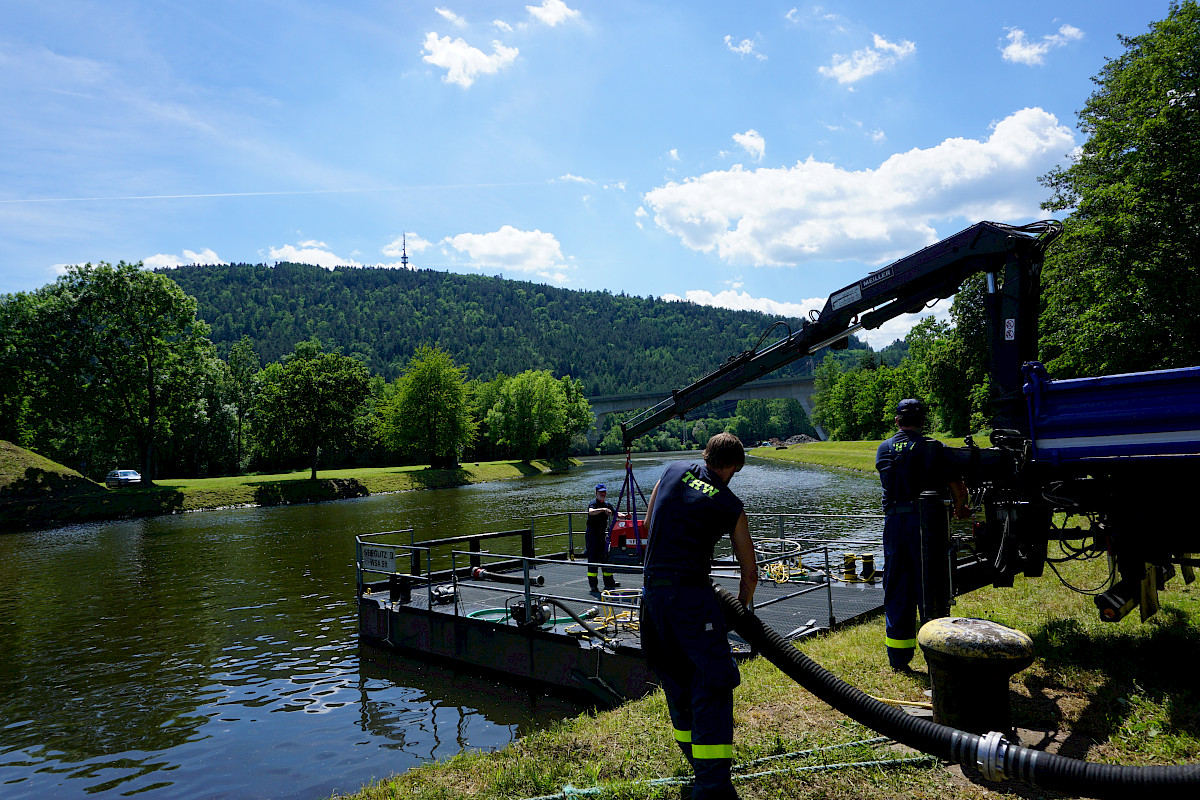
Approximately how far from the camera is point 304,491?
49719mm

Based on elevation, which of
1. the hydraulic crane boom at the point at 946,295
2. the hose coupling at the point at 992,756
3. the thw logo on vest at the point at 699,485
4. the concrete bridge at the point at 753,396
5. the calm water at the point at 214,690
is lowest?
the calm water at the point at 214,690

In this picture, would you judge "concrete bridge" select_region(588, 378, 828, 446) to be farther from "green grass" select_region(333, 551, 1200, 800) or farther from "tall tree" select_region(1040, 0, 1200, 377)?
"green grass" select_region(333, 551, 1200, 800)

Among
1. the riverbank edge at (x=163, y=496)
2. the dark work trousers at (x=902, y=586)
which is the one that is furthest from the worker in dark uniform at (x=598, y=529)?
the riverbank edge at (x=163, y=496)

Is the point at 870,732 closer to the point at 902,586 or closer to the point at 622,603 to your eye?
the point at 902,586

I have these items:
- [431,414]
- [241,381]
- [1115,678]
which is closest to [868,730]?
[1115,678]

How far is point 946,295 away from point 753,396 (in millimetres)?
111846

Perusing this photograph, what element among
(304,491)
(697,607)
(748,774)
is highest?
(697,607)

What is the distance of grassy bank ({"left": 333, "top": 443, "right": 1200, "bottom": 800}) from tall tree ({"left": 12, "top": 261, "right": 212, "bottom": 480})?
51.2 meters

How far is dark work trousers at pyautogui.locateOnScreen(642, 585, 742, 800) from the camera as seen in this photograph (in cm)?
427

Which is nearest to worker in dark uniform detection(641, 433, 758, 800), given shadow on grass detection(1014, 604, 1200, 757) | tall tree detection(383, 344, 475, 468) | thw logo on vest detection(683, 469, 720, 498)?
thw logo on vest detection(683, 469, 720, 498)

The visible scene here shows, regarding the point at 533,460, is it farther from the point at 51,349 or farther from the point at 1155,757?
the point at 1155,757

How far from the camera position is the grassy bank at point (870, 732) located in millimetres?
4581

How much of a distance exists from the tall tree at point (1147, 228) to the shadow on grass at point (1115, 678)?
17040mm

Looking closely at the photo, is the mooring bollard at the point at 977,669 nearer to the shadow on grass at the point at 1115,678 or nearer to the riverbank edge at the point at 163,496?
the shadow on grass at the point at 1115,678
